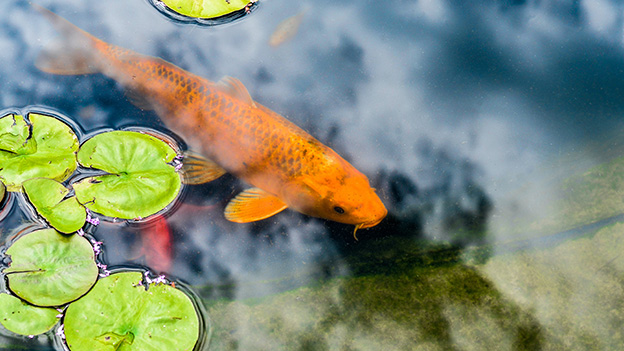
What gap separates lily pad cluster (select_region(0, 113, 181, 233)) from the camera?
2.59 m

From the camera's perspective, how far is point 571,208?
3121mm

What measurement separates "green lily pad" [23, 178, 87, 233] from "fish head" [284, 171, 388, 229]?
1.39m

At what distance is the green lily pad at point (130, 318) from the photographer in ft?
8.16

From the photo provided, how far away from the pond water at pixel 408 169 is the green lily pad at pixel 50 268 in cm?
30

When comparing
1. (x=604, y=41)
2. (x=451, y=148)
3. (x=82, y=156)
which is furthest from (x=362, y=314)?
(x=604, y=41)

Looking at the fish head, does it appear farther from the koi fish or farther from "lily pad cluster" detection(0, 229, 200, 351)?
"lily pad cluster" detection(0, 229, 200, 351)

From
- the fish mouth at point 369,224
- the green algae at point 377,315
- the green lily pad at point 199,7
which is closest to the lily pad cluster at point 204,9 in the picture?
the green lily pad at point 199,7

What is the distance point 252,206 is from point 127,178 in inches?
34.8

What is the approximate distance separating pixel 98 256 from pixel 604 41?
14.4 ft

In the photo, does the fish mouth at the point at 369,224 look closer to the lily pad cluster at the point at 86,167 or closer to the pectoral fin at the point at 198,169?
the pectoral fin at the point at 198,169

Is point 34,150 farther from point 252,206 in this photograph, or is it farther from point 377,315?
point 377,315

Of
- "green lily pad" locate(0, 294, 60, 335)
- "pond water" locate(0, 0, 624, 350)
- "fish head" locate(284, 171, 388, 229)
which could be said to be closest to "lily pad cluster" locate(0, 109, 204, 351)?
"green lily pad" locate(0, 294, 60, 335)

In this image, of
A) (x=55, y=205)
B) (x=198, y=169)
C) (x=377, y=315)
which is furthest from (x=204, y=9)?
(x=377, y=315)

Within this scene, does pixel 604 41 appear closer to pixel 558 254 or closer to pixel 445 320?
pixel 558 254
